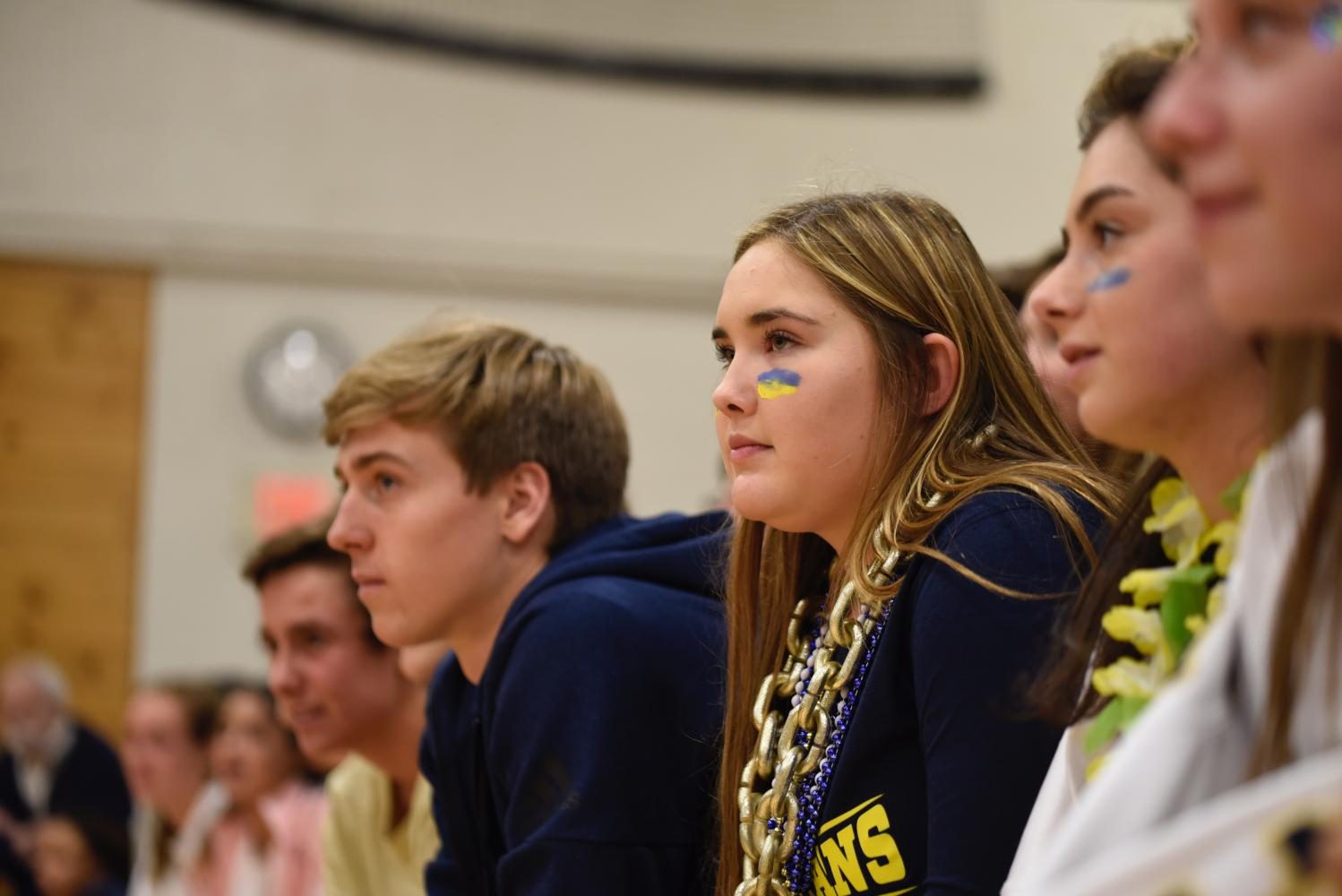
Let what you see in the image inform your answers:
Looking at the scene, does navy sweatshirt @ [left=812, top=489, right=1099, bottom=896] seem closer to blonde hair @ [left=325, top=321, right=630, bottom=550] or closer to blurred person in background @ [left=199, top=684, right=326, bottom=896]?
blonde hair @ [left=325, top=321, right=630, bottom=550]

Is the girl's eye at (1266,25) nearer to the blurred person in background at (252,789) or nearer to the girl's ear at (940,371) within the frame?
the girl's ear at (940,371)

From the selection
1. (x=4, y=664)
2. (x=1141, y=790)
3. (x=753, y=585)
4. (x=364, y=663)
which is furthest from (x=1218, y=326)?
(x=4, y=664)

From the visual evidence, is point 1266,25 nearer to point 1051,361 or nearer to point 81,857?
point 1051,361

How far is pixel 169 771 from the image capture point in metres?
4.77

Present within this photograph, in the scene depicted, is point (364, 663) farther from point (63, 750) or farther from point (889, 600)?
point (63, 750)

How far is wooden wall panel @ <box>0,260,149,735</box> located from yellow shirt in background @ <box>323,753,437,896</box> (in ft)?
13.0

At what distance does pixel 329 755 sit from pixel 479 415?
0.90 m

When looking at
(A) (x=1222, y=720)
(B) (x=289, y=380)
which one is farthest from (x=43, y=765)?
(A) (x=1222, y=720)

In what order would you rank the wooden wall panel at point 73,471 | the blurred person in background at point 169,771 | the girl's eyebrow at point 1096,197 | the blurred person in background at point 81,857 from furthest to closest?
1. the wooden wall panel at point 73,471
2. the blurred person in background at point 81,857
3. the blurred person in background at point 169,771
4. the girl's eyebrow at point 1096,197

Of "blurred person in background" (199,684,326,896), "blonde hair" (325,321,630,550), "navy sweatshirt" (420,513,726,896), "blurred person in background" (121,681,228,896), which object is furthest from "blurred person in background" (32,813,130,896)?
"navy sweatshirt" (420,513,726,896)

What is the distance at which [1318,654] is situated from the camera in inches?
36.5

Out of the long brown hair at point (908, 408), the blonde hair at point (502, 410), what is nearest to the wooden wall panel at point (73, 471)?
the blonde hair at point (502, 410)

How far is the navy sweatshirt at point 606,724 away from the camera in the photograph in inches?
77.0

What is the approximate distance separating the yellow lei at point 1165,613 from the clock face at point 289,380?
5763 mm
